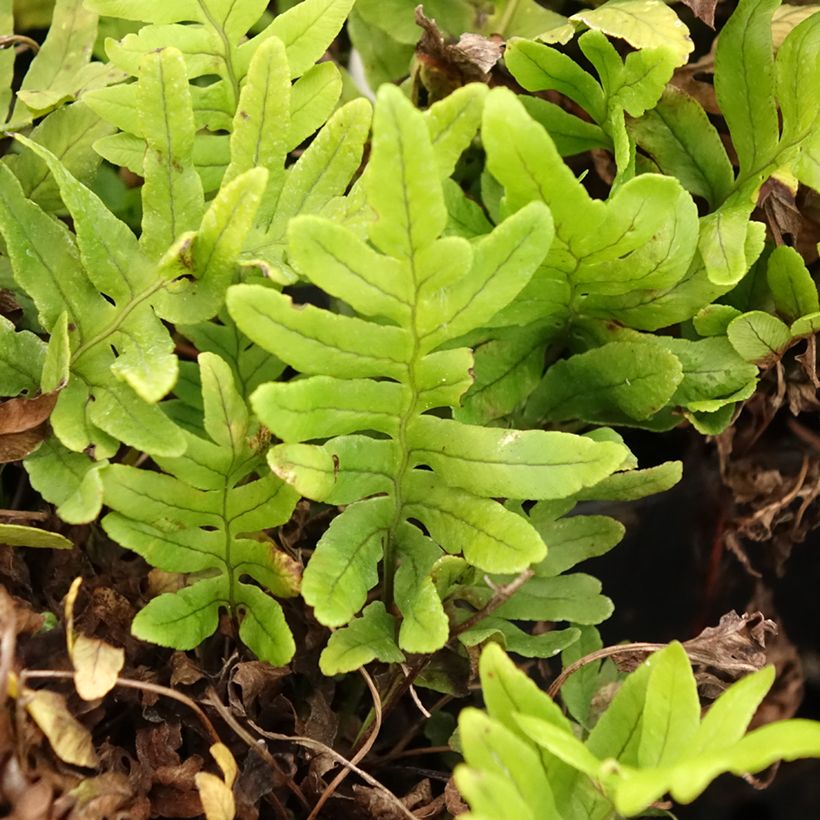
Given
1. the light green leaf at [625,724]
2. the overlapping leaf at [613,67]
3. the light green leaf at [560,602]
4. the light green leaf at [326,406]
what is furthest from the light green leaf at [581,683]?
the overlapping leaf at [613,67]

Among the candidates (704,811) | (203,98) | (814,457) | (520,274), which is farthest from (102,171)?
(704,811)

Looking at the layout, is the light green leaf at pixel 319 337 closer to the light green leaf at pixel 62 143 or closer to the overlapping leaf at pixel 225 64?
the overlapping leaf at pixel 225 64

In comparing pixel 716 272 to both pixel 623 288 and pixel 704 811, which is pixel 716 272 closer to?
pixel 623 288

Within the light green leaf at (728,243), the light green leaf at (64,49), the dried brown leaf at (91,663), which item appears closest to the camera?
the dried brown leaf at (91,663)

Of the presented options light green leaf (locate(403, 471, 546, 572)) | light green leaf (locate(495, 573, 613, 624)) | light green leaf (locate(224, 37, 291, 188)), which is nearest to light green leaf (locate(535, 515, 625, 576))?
light green leaf (locate(495, 573, 613, 624))

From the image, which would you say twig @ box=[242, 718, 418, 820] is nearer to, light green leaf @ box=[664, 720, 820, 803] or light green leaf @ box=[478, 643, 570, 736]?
light green leaf @ box=[478, 643, 570, 736]
